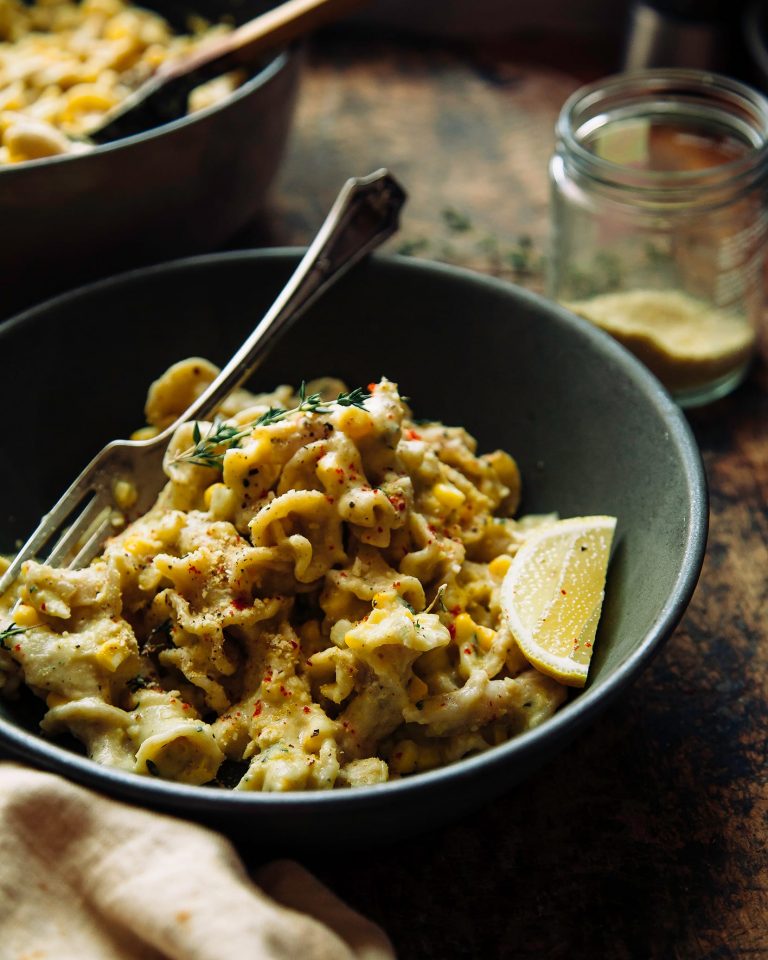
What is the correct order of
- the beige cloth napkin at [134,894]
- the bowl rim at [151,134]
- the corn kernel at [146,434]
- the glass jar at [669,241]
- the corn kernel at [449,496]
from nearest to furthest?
the beige cloth napkin at [134,894]
the corn kernel at [449,496]
the corn kernel at [146,434]
the bowl rim at [151,134]
the glass jar at [669,241]

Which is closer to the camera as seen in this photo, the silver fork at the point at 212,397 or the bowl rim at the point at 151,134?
the silver fork at the point at 212,397

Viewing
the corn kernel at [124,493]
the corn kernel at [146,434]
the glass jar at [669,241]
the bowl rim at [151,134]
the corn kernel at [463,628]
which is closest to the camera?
the corn kernel at [463,628]

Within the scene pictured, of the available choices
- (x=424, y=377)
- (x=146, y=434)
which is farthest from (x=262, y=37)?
(x=146, y=434)

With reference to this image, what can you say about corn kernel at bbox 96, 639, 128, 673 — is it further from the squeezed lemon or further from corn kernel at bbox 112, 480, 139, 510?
the squeezed lemon

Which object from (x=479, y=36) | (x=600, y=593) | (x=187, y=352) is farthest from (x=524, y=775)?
(x=479, y=36)

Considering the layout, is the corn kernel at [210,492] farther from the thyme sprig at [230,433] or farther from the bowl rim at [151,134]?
the bowl rim at [151,134]

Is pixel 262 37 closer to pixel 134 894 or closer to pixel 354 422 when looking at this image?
pixel 354 422

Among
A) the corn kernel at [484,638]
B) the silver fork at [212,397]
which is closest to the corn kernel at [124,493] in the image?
the silver fork at [212,397]

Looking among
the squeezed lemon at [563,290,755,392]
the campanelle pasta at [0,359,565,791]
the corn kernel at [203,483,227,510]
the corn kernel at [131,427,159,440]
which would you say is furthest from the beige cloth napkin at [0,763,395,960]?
the squeezed lemon at [563,290,755,392]
